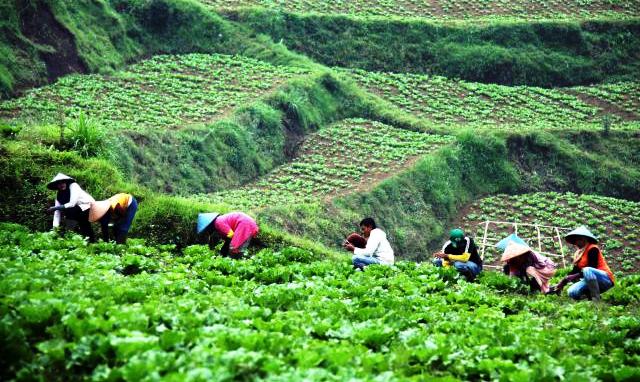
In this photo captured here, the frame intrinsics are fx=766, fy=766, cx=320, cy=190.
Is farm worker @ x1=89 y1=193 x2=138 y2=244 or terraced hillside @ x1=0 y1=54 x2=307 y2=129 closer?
farm worker @ x1=89 y1=193 x2=138 y2=244

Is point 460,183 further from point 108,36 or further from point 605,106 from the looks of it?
point 108,36

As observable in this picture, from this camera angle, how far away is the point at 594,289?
47.8 feet

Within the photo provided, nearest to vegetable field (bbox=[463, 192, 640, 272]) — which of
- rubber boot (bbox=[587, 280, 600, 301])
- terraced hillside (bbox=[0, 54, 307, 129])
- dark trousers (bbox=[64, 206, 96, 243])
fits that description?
terraced hillside (bbox=[0, 54, 307, 129])

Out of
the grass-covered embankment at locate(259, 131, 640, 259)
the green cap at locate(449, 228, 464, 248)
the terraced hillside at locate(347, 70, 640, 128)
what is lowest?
the grass-covered embankment at locate(259, 131, 640, 259)

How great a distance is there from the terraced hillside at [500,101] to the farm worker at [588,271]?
27.5 metres

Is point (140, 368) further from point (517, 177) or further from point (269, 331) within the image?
point (517, 177)

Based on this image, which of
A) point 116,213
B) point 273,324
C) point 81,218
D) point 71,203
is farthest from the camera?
point 116,213

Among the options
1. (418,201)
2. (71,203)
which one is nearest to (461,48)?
(418,201)

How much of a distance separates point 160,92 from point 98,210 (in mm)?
22238

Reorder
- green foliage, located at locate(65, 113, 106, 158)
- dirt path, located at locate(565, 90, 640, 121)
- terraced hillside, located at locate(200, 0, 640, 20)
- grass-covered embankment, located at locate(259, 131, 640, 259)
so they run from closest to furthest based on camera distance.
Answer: green foliage, located at locate(65, 113, 106, 158) < grass-covered embankment, located at locate(259, 131, 640, 259) < dirt path, located at locate(565, 90, 640, 121) < terraced hillside, located at locate(200, 0, 640, 20)

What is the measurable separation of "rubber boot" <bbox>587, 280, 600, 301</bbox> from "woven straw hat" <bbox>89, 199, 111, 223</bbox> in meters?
9.69

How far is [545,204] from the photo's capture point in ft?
119

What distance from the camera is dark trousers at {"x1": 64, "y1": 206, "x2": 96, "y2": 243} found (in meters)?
15.9

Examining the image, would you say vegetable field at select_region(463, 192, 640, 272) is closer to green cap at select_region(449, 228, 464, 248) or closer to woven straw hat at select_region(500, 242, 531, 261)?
green cap at select_region(449, 228, 464, 248)
